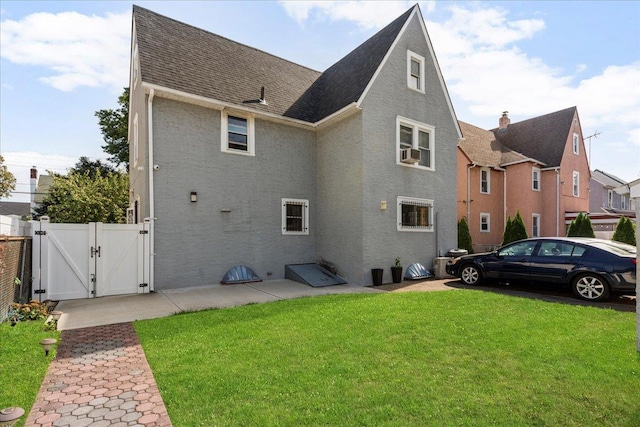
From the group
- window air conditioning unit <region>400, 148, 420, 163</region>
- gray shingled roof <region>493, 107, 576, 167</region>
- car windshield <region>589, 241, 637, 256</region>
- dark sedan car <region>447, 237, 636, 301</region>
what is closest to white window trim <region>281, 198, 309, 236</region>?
window air conditioning unit <region>400, 148, 420, 163</region>

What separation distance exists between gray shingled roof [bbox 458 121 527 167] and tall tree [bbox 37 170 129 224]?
20.6 metres

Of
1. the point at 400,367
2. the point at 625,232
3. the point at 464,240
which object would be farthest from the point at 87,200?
the point at 625,232

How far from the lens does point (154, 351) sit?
4.61 metres

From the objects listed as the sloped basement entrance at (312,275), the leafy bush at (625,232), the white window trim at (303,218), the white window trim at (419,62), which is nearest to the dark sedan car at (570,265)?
the sloped basement entrance at (312,275)

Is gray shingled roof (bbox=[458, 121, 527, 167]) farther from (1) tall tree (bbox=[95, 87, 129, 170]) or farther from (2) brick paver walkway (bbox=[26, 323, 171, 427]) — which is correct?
(1) tall tree (bbox=[95, 87, 129, 170])

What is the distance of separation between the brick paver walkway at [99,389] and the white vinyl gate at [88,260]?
152 inches

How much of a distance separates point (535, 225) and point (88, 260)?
24.5 meters

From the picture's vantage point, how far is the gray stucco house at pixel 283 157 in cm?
995

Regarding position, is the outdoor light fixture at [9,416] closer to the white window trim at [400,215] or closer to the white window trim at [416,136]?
the white window trim at [400,215]

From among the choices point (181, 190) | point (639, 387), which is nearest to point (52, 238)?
point (181, 190)

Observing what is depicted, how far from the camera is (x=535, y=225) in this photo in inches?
858

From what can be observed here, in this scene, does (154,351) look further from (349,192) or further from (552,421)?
(349,192)

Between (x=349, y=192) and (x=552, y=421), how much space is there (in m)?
8.85

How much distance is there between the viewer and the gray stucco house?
9.95m
